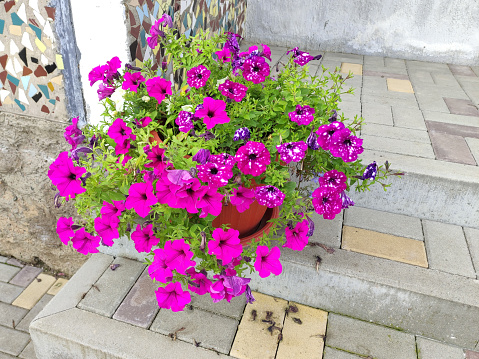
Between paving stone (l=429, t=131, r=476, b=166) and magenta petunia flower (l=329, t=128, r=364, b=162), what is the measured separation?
128cm

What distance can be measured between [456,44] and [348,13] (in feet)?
4.18

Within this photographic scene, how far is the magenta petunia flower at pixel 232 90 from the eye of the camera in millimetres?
1452

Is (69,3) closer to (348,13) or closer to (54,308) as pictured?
(54,308)

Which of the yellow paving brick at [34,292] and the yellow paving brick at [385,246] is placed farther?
the yellow paving brick at [34,292]

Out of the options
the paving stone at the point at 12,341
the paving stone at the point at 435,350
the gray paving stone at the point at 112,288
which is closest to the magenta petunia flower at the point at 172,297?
the gray paving stone at the point at 112,288

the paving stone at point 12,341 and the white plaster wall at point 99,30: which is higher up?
the white plaster wall at point 99,30

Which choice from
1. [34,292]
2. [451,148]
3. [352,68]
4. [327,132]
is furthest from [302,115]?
[352,68]

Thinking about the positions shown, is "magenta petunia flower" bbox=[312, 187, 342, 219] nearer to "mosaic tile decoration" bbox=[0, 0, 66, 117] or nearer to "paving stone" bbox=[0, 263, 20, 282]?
"mosaic tile decoration" bbox=[0, 0, 66, 117]

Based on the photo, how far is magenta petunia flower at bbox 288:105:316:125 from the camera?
4.55 ft

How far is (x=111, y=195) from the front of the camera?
1.37 metres

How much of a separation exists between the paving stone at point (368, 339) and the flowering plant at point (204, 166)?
52 cm

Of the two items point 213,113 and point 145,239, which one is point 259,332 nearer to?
point 145,239

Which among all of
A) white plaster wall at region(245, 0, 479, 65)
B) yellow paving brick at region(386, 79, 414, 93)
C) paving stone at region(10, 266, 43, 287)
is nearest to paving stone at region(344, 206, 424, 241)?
yellow paving brick at region(386, 79, 414, 93)

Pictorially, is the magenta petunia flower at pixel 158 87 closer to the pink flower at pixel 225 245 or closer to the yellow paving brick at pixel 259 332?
the pink flower at pixel 225 245
